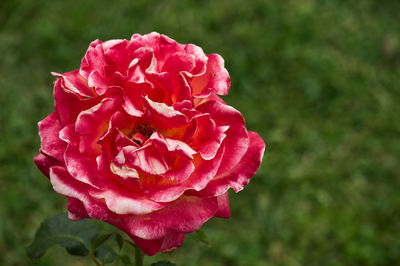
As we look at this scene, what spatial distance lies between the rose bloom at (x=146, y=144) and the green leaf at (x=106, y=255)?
11.1 inches

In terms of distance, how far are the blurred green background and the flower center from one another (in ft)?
4.91

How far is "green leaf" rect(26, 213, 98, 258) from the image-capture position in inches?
47.8

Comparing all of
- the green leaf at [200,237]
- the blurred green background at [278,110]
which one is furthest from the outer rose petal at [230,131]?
the blurred green background at [278,110]

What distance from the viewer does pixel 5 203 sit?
2598mm

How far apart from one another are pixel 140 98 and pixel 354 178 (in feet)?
7.12

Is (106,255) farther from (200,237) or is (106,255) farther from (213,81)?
(213,81)

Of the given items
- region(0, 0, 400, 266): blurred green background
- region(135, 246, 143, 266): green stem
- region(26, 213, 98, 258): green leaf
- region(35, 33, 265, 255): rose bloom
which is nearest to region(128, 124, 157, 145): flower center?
region(35, 33, 265, 255): rose bloom

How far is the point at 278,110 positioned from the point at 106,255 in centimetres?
222

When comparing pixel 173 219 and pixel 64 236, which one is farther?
pixel 64 236

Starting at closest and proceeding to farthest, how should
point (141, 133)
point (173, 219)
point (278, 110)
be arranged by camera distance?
point (173, 219), point (141, 133), point (278, 110)

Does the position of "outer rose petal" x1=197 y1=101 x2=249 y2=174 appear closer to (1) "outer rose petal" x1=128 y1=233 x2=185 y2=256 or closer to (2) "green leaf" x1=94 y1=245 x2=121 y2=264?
(1) "outer rose petal" x1=128 y1=233 x2=185 y2=256

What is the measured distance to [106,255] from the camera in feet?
3.83

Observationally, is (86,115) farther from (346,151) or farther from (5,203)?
(346,151)

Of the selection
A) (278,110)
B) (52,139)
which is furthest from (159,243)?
(278,110)
